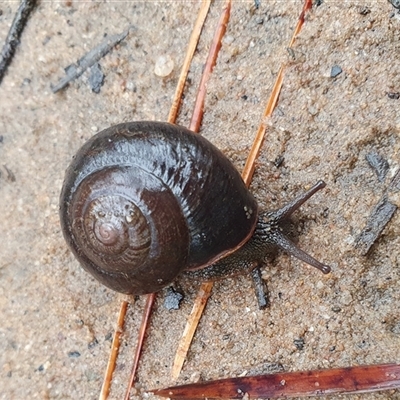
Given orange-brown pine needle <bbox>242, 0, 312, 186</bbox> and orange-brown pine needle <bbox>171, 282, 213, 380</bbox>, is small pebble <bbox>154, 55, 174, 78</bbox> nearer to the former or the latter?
orange-brown pine needle <bbox>242, 0, 312, 186</bbox>

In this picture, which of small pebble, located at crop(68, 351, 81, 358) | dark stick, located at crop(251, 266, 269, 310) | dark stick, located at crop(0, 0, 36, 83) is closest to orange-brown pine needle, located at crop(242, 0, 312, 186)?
dark stick, located at crop(251, 266, 269, 310)

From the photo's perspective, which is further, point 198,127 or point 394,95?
point 198,127

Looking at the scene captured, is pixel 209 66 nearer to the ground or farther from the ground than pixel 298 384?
farther from the ground

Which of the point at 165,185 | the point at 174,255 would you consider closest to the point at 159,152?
the point at 165,185

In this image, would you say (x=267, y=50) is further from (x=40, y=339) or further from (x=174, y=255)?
(x=40, y=339)

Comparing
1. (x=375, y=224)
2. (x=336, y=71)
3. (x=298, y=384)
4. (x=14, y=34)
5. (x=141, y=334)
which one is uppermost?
(x=14, y=34)

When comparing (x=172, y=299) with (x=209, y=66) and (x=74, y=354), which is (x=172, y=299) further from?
(x=209, y=66)

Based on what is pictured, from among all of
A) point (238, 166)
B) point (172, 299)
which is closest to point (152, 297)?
point (172, 299)
